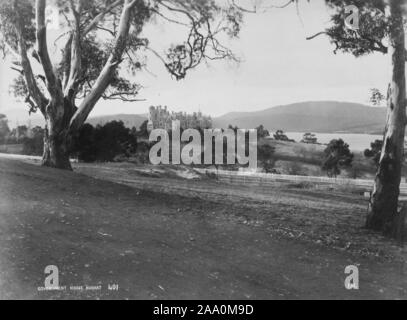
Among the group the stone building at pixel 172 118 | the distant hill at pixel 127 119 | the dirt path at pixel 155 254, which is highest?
the distant hill at pixel 127 119

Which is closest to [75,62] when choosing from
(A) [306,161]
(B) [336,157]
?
(B) [336,157]

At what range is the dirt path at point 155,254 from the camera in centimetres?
596

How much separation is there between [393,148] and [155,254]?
5196 millimetres

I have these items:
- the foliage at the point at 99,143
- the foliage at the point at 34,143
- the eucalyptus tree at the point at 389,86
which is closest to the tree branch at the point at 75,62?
the eucalyptus tree at the point at 389,86

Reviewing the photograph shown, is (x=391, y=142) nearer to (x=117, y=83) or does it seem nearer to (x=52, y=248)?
(x=52, y=248)

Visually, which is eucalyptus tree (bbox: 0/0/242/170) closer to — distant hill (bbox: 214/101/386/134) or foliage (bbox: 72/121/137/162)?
distant hill (bbox: 214/101/386/134)

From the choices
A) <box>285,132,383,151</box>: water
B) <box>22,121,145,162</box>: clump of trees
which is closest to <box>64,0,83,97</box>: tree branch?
<box>22,121,145,162</box>: clump of trees

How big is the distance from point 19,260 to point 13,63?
9.70 meters

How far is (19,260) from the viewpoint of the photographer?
6004mm

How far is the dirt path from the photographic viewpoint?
19.5 feet

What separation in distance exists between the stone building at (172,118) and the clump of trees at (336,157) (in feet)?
33.2

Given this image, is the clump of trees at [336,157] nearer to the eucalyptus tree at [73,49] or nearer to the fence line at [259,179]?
the fence line at [259,179]
